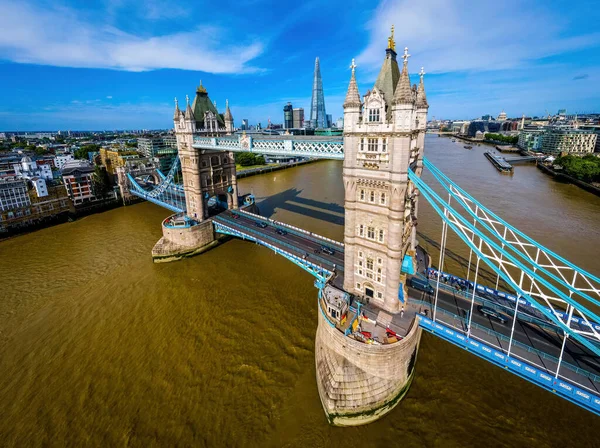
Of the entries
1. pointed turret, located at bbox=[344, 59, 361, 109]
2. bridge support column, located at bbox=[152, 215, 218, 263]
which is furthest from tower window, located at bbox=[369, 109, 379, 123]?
bridge support column, located at bbox=[152, 215, 218, 263]

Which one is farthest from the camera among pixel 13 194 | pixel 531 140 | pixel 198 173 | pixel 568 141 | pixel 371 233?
pixel 531 140

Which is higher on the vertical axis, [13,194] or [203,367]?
[13,194]

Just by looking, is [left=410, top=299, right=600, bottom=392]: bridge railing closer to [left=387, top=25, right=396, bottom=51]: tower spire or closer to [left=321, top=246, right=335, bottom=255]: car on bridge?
[left=321, top=246, right=335, bottom=255]: car on bridge

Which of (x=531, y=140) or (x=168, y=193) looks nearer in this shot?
(x=168, y=193)

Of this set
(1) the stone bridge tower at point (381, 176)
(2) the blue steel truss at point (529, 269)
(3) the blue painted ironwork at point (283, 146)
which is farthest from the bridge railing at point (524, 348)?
(3) the blue painted ironwork at point (283, 146)

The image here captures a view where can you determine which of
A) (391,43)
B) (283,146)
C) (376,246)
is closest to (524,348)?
(376,246)

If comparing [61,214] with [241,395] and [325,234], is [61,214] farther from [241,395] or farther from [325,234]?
[241,395]

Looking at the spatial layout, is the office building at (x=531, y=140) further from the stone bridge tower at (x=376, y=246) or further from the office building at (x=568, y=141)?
the stone bridge tower at (x=376, y=246)

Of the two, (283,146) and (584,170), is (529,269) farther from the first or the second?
(584,170)
